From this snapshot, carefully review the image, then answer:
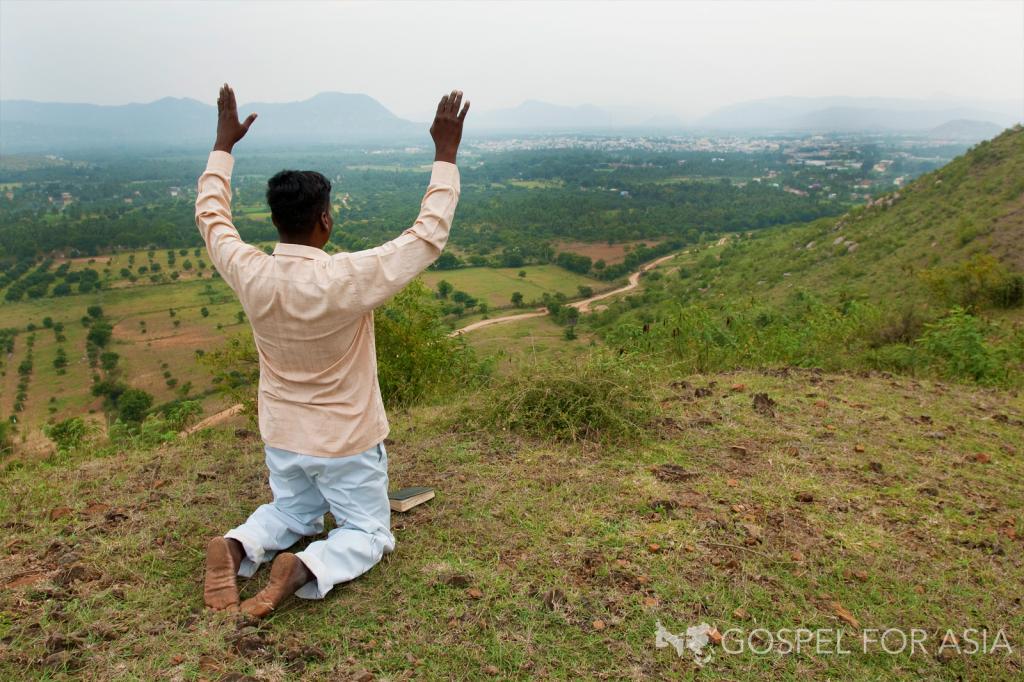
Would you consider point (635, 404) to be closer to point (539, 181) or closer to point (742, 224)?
point (742, 224)

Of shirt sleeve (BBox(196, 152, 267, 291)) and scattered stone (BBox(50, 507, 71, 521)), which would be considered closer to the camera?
shirt sleeve (BBox(196, 152, 267, 291))

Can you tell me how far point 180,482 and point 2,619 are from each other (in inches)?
48.7

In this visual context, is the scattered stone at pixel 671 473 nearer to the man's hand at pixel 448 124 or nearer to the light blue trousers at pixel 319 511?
the light blue trousers at pixel 319 511

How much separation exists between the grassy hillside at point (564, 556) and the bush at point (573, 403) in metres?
0.11

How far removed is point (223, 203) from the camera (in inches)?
91.4

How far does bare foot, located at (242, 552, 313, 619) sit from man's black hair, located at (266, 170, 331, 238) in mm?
1181

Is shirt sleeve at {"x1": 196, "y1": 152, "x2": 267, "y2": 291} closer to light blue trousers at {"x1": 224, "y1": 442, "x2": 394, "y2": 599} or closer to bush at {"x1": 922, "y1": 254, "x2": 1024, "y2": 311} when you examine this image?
light blue trousers at {"x1": 224, "y1": 442, "x2": 394, "y2": 599}

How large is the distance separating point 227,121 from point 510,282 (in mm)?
37034

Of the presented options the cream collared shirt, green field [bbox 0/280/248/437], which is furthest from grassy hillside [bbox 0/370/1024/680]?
green field [bbox 0/280/248/437]

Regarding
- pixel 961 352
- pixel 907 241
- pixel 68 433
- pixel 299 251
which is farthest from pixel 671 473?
pixel 907 241

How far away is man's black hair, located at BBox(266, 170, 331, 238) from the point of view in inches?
83.9

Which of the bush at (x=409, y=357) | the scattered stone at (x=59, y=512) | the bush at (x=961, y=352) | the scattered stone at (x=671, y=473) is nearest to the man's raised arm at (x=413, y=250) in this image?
the scattered stone at (x=671, y=473)

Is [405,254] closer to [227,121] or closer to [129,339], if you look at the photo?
[227,121]

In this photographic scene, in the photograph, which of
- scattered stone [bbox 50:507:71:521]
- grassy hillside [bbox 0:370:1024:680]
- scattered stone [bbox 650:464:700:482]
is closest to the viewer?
grassy hillside [bbox 0:370:1024:680]
